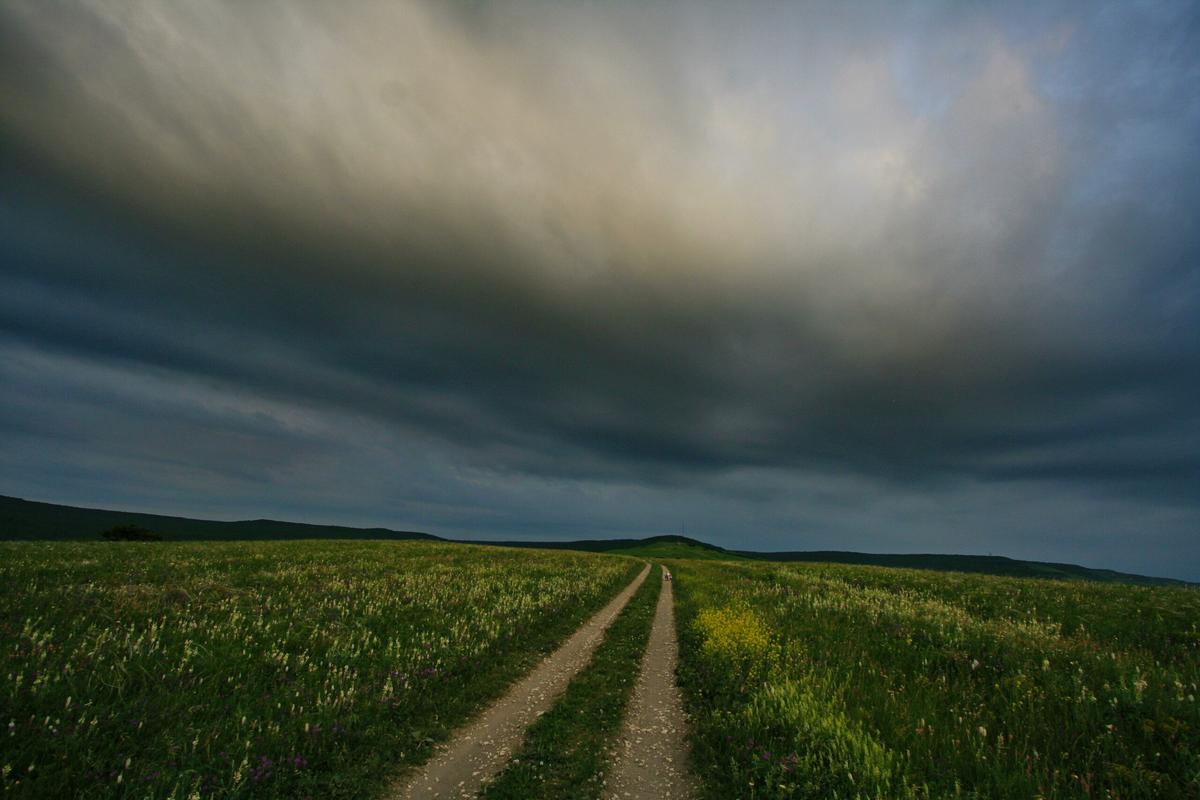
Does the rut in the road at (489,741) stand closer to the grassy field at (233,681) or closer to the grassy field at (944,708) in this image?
the grassy field at (233,681)

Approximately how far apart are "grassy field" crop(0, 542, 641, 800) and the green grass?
165cm

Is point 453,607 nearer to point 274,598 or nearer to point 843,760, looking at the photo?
point 274,598

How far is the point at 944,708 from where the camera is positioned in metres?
7.55

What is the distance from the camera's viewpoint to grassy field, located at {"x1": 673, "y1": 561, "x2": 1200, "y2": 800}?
5.43m

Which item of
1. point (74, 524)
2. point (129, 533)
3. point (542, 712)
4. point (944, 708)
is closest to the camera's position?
point (944, 708)

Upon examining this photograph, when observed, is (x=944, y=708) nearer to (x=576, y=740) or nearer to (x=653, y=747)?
(x=653, y=747)

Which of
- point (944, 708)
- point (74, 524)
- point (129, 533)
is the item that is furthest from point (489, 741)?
point (74, 524)

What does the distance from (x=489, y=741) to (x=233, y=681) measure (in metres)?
4.96

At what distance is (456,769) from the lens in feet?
22.2

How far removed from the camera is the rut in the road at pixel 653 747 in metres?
6.36

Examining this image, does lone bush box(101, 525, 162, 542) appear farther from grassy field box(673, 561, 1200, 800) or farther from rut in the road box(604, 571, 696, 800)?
grassy field box(673, 561, 1200, 800)

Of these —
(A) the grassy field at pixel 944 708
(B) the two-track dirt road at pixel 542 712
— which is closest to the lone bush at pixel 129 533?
(B) the two-track dirt road at pixel 542 712

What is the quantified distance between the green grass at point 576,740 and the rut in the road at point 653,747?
23 cm

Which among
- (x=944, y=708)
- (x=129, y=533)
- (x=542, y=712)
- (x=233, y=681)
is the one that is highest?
(x=944, y=708)
